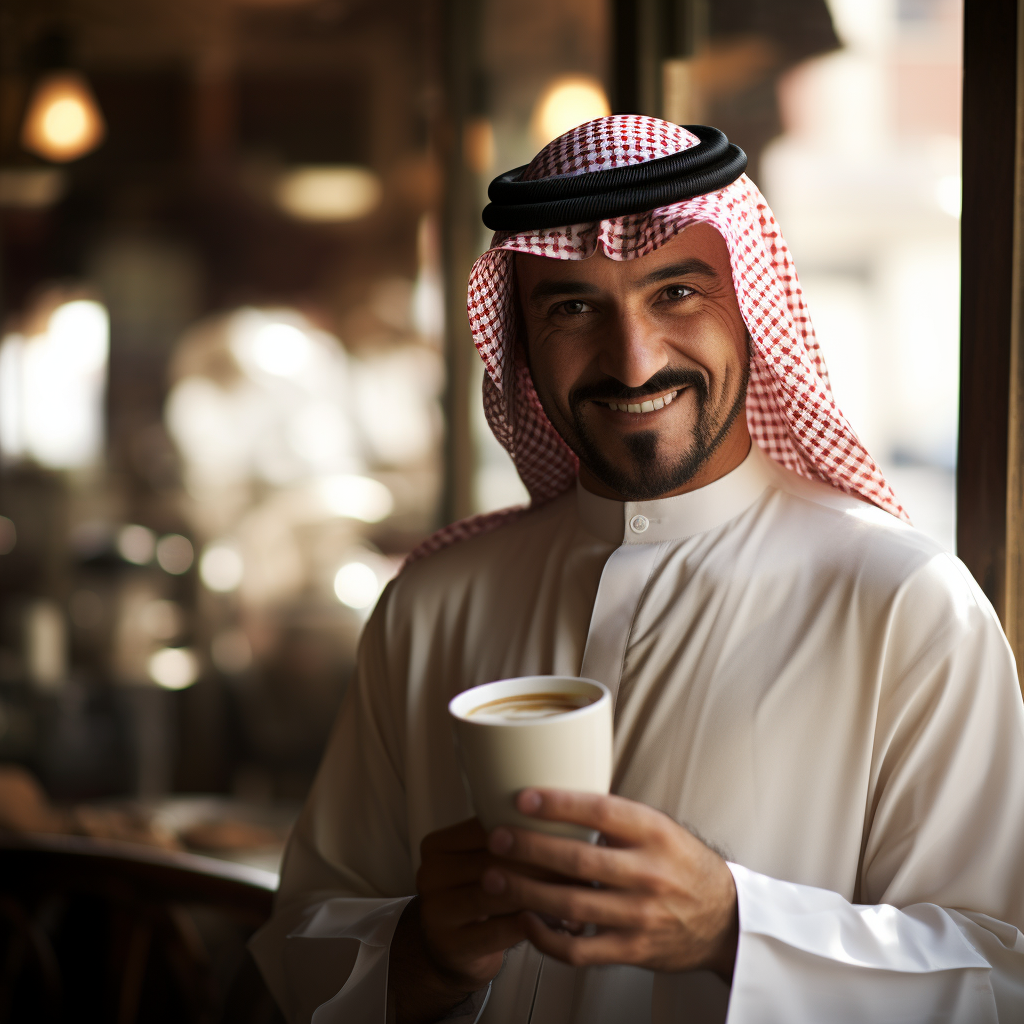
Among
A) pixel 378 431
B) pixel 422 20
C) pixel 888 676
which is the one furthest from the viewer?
pixel 378 431

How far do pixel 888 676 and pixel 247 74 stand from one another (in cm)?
605

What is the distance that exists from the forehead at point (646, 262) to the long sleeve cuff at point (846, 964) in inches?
23.0

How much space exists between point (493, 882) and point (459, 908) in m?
0.09

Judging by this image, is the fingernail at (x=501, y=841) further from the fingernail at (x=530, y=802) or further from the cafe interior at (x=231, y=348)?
the cafe interior at (x=231, y=348)

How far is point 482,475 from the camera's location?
3.48 m

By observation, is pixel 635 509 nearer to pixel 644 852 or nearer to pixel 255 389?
pixel 644 852

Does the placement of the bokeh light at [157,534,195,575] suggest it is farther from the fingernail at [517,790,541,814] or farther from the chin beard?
the fingernail at [517,790,541,814]

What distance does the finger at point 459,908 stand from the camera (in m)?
0.90

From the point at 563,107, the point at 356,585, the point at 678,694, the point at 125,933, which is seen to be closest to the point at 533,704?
the point at 678,694

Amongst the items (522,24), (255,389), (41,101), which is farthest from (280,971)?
(255,389)

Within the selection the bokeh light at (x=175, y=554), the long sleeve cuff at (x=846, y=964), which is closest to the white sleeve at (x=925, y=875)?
the long sleeve cuff at (x=846, y=964)

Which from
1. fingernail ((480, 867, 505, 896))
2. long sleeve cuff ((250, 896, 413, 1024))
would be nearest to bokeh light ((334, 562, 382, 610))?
long sleeve cuff ((250, 896, 413, 1024))

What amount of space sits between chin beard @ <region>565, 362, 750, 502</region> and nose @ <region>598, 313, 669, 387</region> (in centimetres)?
1

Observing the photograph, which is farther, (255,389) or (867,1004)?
(255,389)
